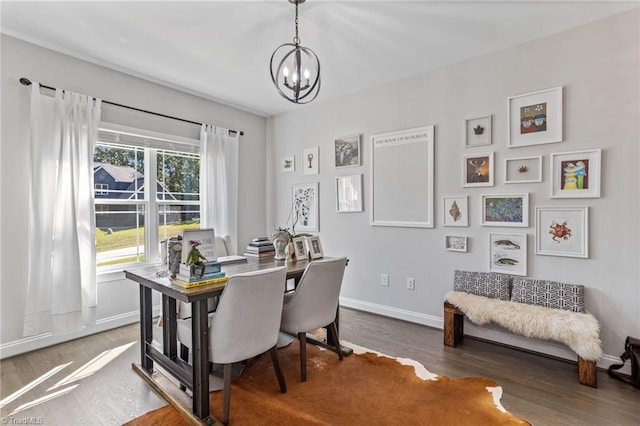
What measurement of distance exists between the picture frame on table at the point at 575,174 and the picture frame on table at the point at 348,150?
1894mm

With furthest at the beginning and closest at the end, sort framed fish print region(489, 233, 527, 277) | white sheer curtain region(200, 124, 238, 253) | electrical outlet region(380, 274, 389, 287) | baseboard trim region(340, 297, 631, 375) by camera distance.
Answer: white sheer curtain region(200, 124, 238, 253), electrical outlet region(380, 274, 389, 287), framed fish print region(489, 233, 527, 277), baseboard trim region(340, 297, 631, 375)

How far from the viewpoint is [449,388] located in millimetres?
2176

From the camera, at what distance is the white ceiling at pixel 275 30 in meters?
2.30

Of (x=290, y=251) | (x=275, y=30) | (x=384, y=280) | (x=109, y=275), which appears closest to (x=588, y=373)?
(x=384, y=280)

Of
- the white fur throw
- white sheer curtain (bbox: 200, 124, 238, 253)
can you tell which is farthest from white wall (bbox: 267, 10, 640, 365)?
white sheer curtain (bbox: 200, 124, 238, 253)

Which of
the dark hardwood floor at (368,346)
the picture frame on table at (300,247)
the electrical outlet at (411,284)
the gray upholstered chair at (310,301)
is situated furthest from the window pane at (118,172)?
the electrical outlet at (411,284)

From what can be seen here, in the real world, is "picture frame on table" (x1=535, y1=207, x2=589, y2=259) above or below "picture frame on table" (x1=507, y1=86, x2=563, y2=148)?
below

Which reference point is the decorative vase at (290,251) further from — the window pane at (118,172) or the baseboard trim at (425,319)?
the window pane at (118,172)

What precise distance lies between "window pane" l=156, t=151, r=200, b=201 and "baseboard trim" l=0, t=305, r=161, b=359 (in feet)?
4.35

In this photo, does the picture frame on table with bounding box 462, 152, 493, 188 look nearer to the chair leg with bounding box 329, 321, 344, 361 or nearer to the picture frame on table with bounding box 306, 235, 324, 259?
the picture frame on table with bounding box 306, 235, 324, 259

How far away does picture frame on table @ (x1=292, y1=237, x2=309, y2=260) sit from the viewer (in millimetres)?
2654

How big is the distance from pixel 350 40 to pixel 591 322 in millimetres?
2799

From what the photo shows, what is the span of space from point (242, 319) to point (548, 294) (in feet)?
7.71

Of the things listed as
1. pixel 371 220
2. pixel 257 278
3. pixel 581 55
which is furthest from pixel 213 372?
pixel 581 55
